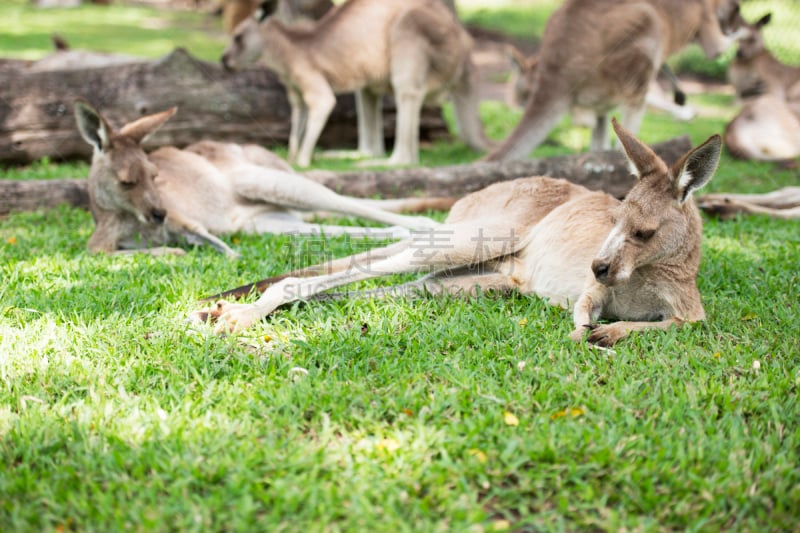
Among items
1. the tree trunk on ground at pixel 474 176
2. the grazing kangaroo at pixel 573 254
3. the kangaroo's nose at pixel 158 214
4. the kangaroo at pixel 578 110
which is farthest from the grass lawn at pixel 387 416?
the kangaroo at pixel 578 110

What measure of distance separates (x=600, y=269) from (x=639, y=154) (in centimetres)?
54

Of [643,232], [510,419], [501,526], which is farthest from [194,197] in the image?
[501,526]

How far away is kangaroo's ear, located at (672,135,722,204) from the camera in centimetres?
285

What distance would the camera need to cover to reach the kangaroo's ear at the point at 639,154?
305 centimetres

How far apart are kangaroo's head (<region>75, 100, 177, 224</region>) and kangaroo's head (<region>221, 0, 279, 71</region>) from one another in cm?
294

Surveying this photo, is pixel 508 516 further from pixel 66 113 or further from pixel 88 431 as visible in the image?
pixel 66 113

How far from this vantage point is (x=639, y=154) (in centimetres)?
306

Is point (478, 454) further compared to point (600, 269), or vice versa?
point (600, 269)

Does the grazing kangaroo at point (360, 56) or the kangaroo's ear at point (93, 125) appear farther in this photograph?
the grazing kangaroo at point (360, 56)

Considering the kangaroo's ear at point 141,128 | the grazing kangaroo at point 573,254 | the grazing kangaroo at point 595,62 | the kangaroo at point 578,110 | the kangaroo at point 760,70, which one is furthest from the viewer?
the kangaroo at point 760,70

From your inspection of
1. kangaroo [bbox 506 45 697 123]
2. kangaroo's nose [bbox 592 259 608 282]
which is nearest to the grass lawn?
kangaroo's nose [bbox 592 259 608 282]

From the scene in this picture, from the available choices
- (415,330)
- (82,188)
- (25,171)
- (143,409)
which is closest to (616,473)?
(415,330)

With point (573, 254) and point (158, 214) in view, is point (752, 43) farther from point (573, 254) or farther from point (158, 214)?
point (158, 214)

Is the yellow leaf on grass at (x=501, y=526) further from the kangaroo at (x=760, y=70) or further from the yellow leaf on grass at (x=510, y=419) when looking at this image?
the kangaroo at (x=760, y=70)
